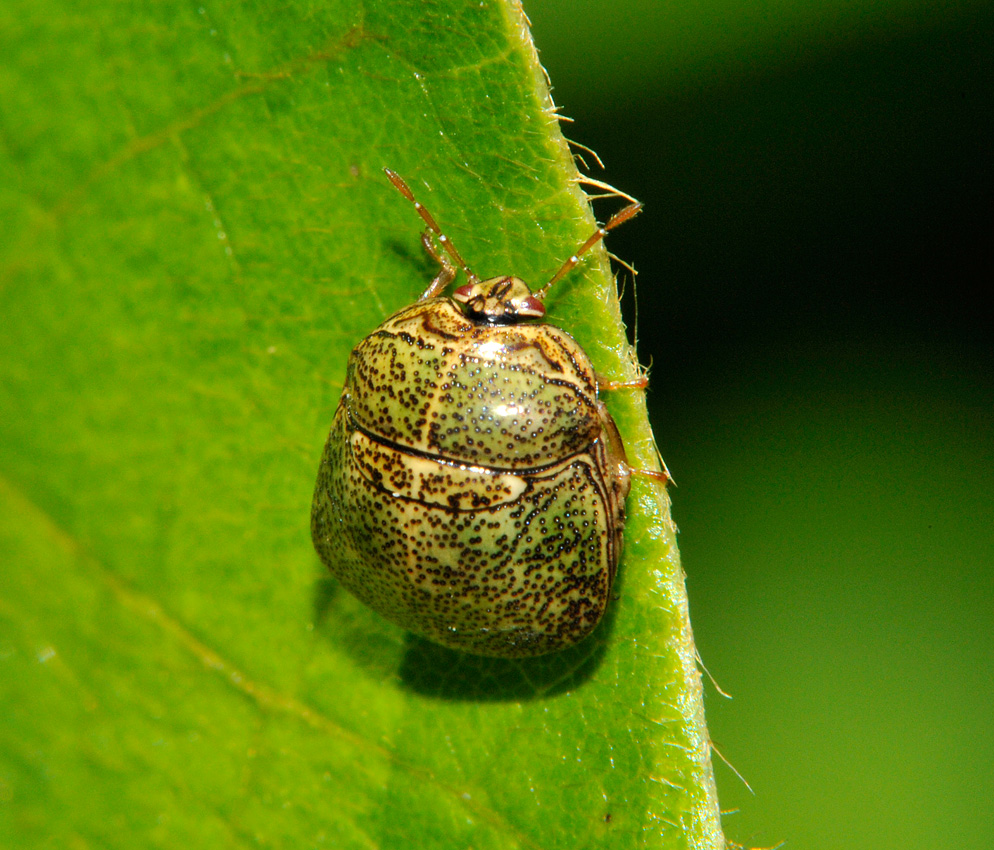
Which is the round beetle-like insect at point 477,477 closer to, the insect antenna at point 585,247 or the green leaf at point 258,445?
the insect antenna at point 585,247

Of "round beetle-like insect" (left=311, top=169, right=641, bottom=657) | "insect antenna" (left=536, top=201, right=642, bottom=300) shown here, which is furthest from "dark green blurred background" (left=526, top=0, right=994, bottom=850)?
"round beetle-like insect" (left=311, top=169, right=641, bottom=657)

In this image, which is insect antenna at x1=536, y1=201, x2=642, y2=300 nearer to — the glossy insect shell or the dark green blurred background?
the glossy insect shell

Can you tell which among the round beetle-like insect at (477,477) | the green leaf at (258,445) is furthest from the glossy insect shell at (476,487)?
the green leaf at (258,445)

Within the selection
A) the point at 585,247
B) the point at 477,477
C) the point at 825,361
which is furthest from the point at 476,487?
the point at 825,361

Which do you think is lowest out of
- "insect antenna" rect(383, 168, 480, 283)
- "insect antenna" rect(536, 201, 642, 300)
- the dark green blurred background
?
the dark green blurred background

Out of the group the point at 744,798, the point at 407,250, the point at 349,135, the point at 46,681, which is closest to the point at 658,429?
the point at 744,798

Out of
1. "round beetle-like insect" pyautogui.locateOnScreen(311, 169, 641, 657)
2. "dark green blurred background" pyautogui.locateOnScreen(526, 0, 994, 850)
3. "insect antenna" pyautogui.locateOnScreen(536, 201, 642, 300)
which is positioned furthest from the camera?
"dark green blurred background" pyautogui.locateOnScreen(526, 0, 994, 850)

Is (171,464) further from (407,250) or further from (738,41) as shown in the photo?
(738,41)
